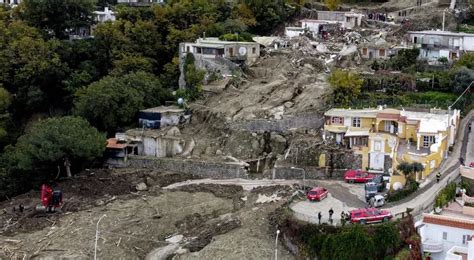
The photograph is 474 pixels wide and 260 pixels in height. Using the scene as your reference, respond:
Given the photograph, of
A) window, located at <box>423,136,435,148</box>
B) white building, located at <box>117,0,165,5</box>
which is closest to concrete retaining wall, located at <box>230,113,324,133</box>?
window, located at <box>423,136,435,148</box>

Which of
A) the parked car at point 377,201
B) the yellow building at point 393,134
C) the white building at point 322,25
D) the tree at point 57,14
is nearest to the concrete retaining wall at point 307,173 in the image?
the yellow building at point 393,134

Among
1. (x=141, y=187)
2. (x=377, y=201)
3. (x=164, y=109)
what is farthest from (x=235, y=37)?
(x=377, y=201)

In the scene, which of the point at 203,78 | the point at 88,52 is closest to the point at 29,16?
the point at 88,52

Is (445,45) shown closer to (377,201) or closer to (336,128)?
(336,128)

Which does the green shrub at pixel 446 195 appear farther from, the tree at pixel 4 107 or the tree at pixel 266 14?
the tree at pixel 4 107

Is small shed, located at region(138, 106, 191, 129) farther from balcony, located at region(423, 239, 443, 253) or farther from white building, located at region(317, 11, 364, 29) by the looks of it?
balcony, located at region(423, 239, 443, 253)

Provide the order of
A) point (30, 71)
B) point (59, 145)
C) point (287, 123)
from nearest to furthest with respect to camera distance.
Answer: point (59, 145)
point (287, 123)
point (30, 71)
